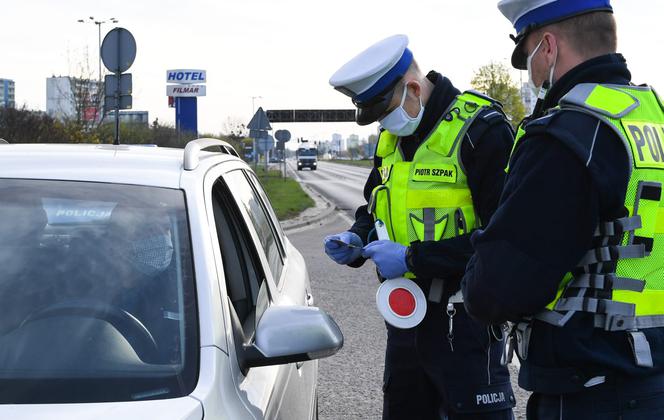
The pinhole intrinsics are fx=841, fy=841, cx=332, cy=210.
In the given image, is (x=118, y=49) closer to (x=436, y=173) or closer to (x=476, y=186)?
(x=436, y=173)

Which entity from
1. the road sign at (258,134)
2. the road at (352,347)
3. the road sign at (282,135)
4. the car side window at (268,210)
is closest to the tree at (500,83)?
the road sign at (282,135)

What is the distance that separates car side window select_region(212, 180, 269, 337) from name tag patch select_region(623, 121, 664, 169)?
118cm

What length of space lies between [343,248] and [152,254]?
1024 millimetres

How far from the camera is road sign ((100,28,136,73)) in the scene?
9.93 m

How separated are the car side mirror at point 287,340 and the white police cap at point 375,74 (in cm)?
104

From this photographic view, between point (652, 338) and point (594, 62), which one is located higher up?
point (594, 62)

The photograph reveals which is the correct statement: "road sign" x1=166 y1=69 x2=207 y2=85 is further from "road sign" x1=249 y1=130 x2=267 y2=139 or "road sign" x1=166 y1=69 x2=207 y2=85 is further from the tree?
the tree

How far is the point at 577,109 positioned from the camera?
2.00 meters

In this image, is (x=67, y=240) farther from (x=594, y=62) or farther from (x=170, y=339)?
(x=594, y=62)

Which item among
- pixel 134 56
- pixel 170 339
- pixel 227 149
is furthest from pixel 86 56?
pixel 170 339

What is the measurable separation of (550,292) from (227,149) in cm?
199

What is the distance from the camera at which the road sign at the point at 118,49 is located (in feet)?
32.6

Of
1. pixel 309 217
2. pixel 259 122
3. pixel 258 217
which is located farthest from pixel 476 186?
pixel 259 122

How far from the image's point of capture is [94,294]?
2.22 m
